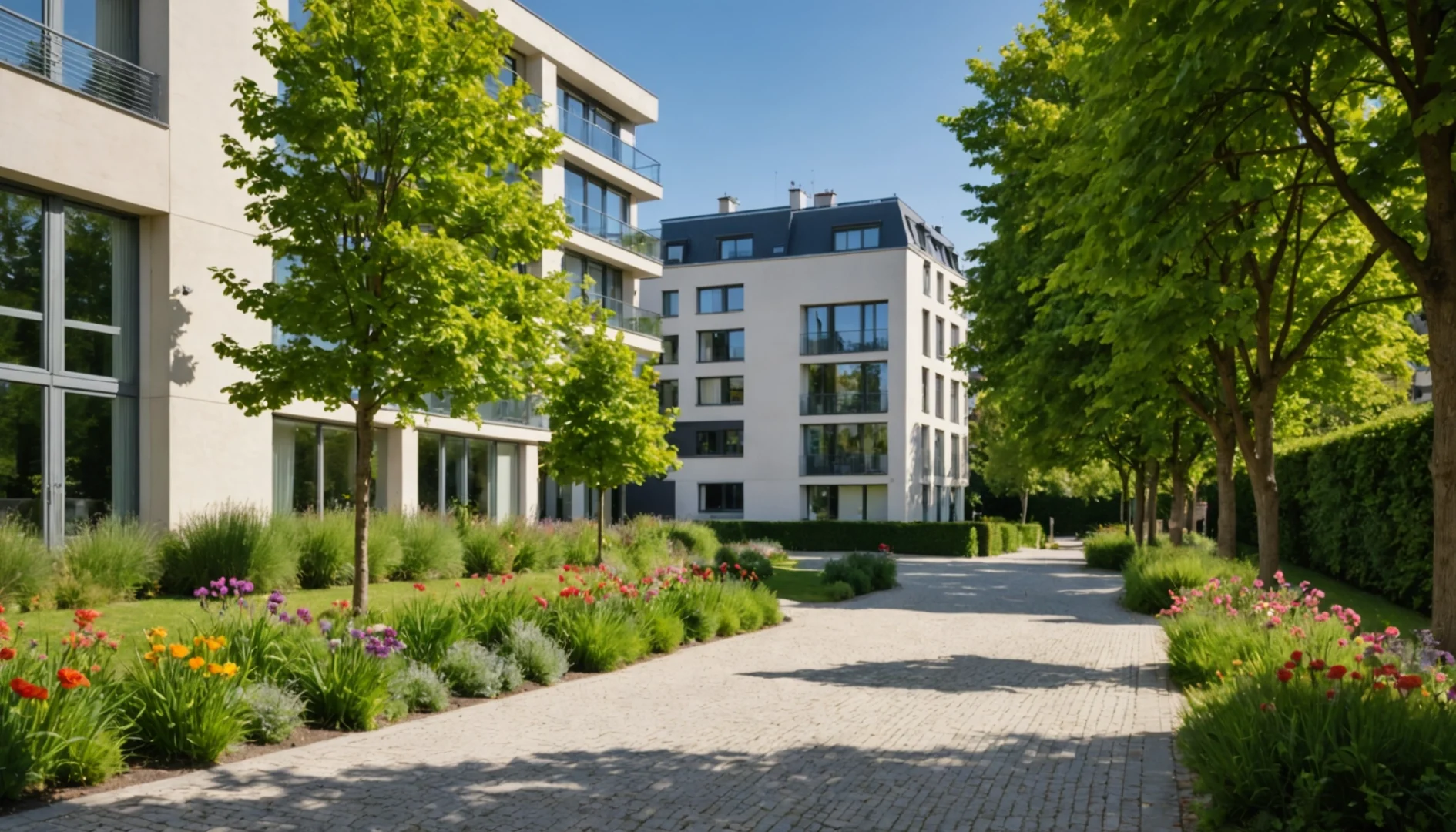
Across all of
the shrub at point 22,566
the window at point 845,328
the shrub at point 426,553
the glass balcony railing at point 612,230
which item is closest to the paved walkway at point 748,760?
the shrub at point 22,566

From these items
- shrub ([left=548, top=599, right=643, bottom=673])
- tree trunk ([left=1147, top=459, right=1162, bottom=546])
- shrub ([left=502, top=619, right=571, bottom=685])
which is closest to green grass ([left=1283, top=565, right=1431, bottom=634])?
shrub ([left=548, top=599, right=643, bottom=673])

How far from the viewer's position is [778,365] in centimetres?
5178

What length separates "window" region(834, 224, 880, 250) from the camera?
51.6 meters

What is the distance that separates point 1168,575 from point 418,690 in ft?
42.1

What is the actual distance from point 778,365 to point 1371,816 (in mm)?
46845

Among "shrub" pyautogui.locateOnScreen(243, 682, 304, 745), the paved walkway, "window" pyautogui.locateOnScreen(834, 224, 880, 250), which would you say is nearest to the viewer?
the paved walkway

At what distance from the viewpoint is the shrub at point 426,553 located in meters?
18.2

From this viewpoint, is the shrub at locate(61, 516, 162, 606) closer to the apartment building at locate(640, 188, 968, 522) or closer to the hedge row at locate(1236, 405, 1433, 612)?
the hedge row at locate(1236, 405, 1433, 612)

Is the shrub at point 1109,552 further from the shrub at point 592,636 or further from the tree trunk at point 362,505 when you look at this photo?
the tree trunk at point 362,505

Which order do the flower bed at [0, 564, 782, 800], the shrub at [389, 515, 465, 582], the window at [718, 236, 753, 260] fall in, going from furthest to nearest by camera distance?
the window at [718, 236, 753, 260] → the shrub at [389, 515, 465, 582] → the flower bed at [0, 564, 782, 800]

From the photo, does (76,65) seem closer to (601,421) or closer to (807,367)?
(601,421)

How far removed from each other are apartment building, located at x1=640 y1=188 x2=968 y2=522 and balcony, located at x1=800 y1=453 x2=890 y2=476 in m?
0.06

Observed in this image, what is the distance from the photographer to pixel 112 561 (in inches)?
523

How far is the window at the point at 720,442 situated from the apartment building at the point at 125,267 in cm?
3277
